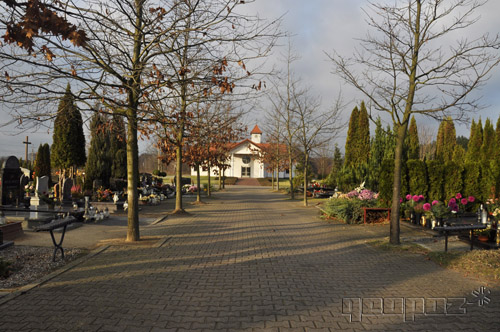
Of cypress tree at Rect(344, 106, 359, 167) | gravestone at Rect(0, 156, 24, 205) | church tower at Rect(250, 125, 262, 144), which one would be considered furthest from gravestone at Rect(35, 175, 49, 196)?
church tower at Rect(250, 125, 262, 144)

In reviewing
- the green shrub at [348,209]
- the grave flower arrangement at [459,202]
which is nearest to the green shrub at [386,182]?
the green shrub at [348,209]

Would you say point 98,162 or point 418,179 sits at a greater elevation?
point 98,162

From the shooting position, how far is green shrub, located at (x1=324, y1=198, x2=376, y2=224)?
1305 cm

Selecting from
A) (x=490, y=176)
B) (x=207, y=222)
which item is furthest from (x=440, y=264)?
(x=490, y=176)

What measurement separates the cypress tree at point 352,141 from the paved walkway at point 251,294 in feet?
58.7

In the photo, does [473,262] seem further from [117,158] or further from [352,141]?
[117,158]

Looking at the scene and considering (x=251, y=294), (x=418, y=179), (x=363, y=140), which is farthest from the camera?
(x=363, y=140)

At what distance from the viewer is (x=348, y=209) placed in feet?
43.2

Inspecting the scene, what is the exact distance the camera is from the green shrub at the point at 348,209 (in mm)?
13055

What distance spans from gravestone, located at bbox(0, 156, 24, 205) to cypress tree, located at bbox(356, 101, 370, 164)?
20.3m

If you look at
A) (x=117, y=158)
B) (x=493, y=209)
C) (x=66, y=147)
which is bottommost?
(x=493, y=209)

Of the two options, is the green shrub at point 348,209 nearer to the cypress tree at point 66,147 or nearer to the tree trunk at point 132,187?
the tree trunk at point 132,187

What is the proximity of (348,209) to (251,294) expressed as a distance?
8760 mm

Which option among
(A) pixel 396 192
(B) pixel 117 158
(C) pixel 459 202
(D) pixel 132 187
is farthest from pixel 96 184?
(C) pixel 459 202
